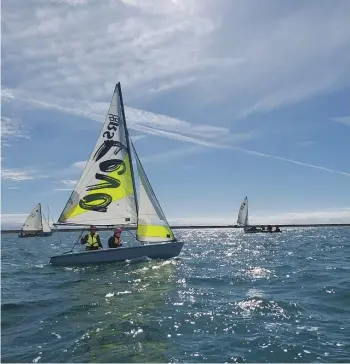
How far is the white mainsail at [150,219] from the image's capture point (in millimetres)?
24781

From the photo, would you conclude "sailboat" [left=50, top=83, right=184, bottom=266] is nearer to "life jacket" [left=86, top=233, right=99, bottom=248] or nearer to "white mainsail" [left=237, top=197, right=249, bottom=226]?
"life jacket" [left=86, top=233, right=99, bottom=248]

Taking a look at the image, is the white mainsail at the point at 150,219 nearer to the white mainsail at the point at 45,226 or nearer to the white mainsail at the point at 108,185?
the white mainsail at the point at 108,185

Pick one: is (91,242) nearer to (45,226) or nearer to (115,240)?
(115,240)

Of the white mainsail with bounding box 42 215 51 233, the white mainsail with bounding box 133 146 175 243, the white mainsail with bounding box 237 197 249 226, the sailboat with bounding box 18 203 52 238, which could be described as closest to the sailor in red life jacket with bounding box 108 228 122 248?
the white mainsail with bounding box 133 146 175 243

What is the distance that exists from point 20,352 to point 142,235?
16.2 meters

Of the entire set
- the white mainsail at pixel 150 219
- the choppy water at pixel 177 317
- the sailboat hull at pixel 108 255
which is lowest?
the choppy water at pixel 177 317

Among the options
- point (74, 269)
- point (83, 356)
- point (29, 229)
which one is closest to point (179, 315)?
point (83, 356)

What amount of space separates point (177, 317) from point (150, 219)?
14.1 metres

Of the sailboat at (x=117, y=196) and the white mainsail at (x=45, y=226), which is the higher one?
the sailboat at (x=117, y=196)

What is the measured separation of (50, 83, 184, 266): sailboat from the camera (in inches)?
982

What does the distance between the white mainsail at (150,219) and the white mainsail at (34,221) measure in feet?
240

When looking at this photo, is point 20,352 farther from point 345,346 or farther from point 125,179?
point 125,179

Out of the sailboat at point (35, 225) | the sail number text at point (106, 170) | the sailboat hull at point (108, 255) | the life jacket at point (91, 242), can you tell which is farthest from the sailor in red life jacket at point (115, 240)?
the sailboat at point (35, 225)

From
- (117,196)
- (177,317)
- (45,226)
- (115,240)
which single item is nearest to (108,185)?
(117,196)
